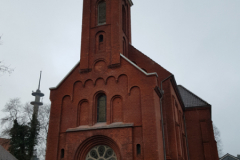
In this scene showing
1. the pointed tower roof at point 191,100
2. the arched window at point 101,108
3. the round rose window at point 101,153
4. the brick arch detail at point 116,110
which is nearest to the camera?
the round rose window at point 101,153

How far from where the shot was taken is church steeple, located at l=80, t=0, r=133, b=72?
19.1m

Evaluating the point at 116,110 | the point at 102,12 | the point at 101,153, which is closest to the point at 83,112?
the point at 116,110

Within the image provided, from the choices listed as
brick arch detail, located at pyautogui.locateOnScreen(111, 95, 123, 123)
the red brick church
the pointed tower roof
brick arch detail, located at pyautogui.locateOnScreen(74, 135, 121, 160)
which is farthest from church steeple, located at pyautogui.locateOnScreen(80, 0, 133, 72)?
the pointed tower roof

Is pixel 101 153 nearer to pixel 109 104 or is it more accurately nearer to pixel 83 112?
pixel 83 112

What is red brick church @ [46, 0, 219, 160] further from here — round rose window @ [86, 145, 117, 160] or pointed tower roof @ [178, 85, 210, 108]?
pointed tower roof @ [178, 85, 210, 108]

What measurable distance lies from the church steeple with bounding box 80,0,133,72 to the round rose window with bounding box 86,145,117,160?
6164 millimetres

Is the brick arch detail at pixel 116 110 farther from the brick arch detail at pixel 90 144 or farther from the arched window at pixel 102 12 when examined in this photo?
the arched window at pixel 102 12

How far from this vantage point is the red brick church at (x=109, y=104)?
15.9 meters

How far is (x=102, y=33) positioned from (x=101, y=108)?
21.0 feet

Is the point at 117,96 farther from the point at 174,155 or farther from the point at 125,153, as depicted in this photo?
the point at 174,155

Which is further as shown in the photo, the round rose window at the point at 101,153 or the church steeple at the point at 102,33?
the church steeple at the point at 102,33

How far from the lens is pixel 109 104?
685 inches

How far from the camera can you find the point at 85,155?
55.3ft

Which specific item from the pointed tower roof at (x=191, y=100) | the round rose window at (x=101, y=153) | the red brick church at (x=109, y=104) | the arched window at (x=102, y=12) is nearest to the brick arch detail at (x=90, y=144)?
the red brick church at (x=109, y=104)
